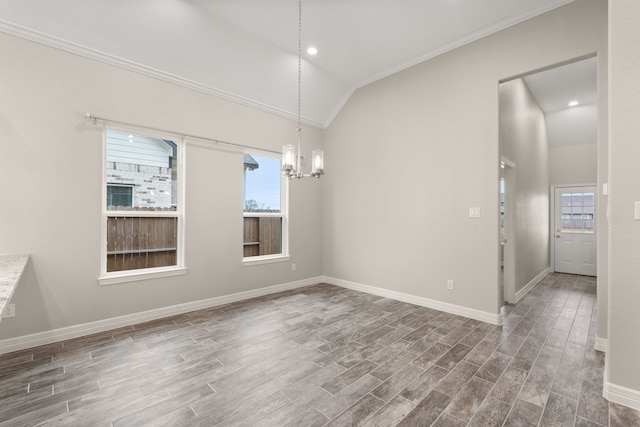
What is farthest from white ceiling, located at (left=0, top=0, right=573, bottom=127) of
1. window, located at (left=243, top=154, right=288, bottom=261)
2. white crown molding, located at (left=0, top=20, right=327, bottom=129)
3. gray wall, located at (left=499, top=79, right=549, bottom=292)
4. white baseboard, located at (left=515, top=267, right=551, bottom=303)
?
white baseboard, located at (left=515, top=267, right=551, bottom=303)

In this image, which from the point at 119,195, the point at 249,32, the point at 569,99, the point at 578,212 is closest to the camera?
the point at 119,195

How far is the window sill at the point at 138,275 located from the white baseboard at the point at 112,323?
1.36 feet

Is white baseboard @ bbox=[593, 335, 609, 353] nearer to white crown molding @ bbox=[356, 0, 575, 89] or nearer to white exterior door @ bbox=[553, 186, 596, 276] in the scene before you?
white crown molding @ bbox=[356, 0, 575, 89]

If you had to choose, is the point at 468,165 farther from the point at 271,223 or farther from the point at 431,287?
the point at 271,223

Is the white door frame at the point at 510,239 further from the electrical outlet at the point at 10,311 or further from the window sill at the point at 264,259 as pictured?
the electrical outlet at the point at 10,311

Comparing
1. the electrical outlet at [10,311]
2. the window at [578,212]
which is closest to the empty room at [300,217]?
the electrical outlet at [10,311]

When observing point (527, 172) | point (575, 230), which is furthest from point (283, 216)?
point (575, 230)

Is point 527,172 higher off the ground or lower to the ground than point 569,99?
lower

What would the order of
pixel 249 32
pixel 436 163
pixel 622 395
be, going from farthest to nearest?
pixel 436 163 < pixel 249 32 < pixel 622 395

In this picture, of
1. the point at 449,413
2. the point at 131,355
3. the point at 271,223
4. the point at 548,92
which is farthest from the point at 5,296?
the point at 548,92

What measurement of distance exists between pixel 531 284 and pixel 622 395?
12.2 ft

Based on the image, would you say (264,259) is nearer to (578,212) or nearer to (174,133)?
(174,133)

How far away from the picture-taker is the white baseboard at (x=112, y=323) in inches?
108

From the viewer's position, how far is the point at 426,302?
4047 millimetres
